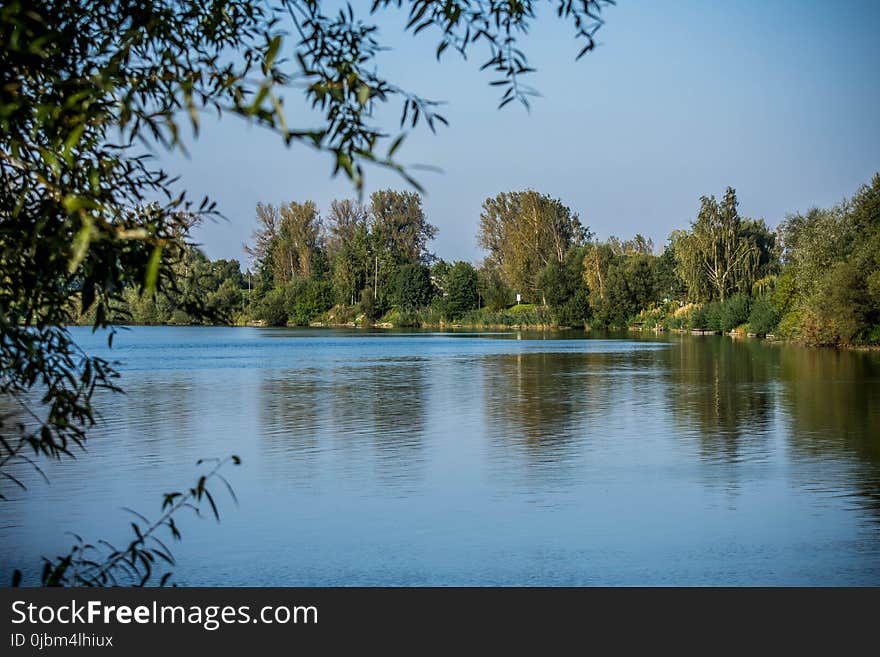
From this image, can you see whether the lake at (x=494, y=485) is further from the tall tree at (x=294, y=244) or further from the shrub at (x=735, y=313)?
the tall tree at (x=294, y=244)

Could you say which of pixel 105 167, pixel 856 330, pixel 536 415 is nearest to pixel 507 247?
pixel 856 330

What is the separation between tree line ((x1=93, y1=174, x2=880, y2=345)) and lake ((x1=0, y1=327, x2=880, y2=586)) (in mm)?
17904

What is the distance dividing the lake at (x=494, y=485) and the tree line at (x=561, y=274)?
17.9 metres

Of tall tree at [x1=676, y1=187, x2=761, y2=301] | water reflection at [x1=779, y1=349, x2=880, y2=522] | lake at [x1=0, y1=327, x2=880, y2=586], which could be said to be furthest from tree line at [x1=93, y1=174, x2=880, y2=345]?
lake at [x1=0, y1=327, x2=880, y2=586]

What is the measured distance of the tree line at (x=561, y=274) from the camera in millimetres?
39000

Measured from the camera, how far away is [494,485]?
10797mm

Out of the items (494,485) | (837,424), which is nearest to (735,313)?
(837,424)

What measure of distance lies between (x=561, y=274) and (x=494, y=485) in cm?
7037

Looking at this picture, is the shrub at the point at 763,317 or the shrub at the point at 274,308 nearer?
the shrub at the point at 763,317

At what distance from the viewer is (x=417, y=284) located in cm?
9006

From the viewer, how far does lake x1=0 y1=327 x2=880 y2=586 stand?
25.1ft

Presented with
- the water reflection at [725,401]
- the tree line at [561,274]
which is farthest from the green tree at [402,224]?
the water reflection at [725,401]
